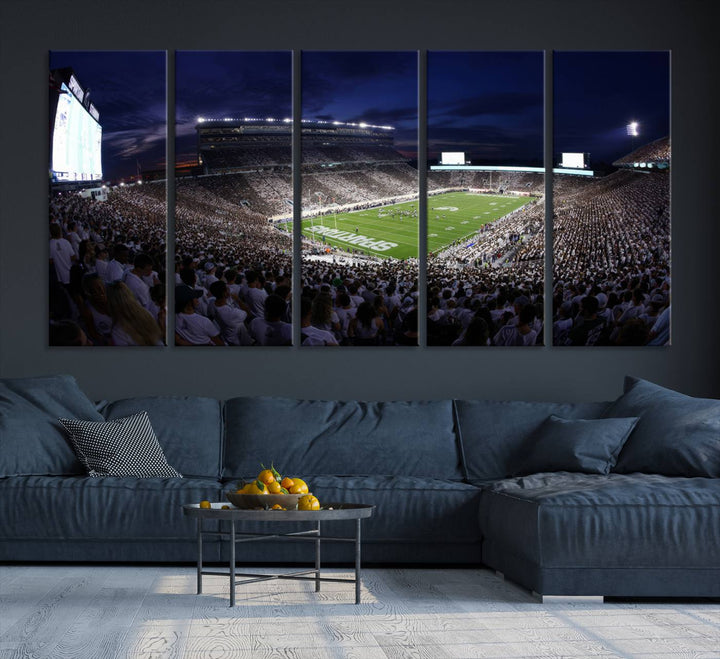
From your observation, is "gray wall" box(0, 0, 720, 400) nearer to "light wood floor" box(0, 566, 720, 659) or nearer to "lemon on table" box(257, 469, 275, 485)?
"light wood floor" box(0, 566, 720, 659)

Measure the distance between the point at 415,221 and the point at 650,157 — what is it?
1520mm

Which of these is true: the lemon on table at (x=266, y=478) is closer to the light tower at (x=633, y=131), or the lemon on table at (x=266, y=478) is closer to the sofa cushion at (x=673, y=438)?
the sofa cushion at (x=673, y=438)

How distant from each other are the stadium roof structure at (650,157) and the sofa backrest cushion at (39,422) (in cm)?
353

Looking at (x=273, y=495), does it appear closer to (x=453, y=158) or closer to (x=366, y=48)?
(x=453, y=158)

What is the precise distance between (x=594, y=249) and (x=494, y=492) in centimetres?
228

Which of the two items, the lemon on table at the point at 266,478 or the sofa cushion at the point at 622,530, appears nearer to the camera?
the sofa cushion at the point at 622,530

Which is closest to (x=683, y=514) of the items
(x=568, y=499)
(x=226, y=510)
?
(x=568, y=499)

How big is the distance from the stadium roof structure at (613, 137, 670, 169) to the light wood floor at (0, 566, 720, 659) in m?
3.02

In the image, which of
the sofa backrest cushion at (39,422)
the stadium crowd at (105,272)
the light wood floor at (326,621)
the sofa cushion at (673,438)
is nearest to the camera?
the light wood floor at (326,621)

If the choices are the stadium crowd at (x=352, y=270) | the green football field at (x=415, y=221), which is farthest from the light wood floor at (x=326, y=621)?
the green football field at (x=415, y=221)

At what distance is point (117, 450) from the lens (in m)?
5.27

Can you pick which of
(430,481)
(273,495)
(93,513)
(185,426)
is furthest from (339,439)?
(273,495)

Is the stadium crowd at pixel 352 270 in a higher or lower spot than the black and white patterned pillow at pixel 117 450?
higher

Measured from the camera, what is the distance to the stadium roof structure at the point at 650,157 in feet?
21.0
